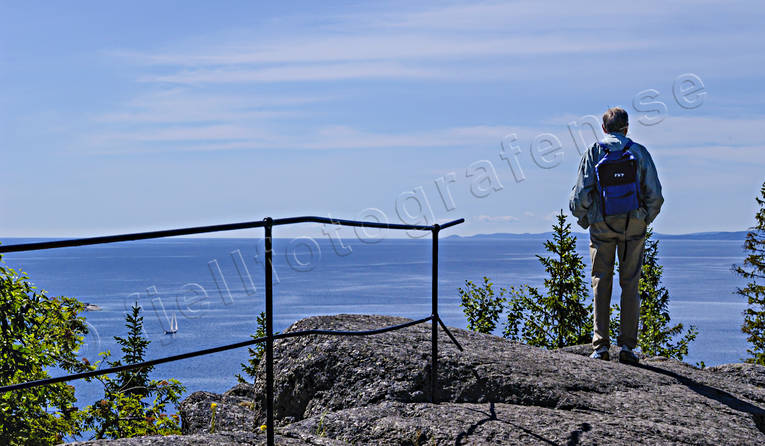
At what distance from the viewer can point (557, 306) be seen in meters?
13.1

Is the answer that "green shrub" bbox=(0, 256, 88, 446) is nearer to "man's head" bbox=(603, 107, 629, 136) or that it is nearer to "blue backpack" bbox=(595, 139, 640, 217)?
"blue backpack" bbox=(595, 139, 640, 217)

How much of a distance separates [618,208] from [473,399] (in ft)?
9.00

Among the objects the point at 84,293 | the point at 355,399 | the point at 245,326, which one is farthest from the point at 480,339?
the point at 84,293

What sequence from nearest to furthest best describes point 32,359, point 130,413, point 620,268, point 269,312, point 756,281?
point 269,312
point 620,268
point 32,359
point 130,413
point 756,281

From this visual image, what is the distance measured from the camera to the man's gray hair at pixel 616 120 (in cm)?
750

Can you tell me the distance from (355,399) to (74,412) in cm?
511

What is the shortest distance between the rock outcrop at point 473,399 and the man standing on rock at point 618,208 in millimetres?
732

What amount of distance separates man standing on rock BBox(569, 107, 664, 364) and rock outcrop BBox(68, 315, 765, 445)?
0.73 m

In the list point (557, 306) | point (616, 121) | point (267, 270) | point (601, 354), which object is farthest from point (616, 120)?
point (557, 306)

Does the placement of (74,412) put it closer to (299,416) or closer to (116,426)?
(116,426)

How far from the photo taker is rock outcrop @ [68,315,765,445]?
5.04m

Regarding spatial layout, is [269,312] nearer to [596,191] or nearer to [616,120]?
[596,191]

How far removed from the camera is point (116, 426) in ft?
29.1

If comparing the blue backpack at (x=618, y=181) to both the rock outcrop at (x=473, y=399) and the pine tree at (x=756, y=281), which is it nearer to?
the rock outcrop at (x=473, y=399)
